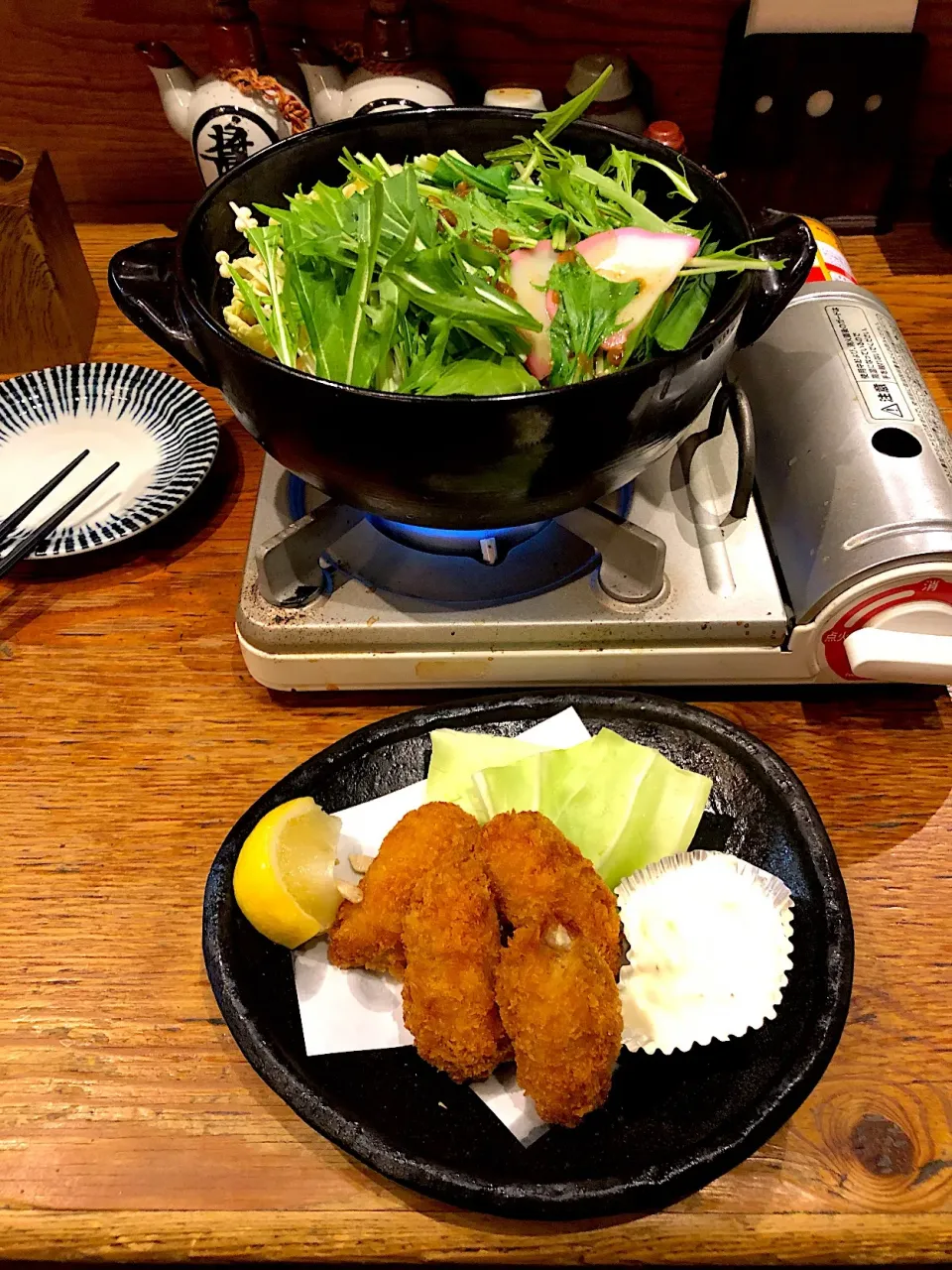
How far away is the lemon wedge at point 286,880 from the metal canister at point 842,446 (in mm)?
622

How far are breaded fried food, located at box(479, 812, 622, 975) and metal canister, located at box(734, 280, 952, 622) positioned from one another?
1.39ft

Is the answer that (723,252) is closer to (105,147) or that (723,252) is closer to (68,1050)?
(68,1050)

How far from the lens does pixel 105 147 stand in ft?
6.04

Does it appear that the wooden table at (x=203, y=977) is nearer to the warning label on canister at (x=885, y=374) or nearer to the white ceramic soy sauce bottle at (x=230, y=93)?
the warning label on canister at (x=885, y=374)

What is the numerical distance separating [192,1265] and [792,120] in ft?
6.29

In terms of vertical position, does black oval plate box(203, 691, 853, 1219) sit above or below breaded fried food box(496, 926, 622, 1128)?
below

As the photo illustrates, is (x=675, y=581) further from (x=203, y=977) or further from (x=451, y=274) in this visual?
(x=203, y=977)

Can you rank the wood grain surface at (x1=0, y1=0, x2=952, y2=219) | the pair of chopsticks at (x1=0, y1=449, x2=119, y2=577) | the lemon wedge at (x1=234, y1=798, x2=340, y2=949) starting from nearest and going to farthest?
the lemon wedge at (x1=234, y1=798, x2=340, y2=949), the pair of chopsticks at (x1=0, y1=449, x2=119, y2=577), the wood grain surface at (x1=0, y1=0, x2=952, y2=219)

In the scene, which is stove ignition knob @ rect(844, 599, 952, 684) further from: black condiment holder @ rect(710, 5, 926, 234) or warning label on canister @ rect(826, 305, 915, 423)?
black condiment holder @ rect(710, 5, 926, 234)

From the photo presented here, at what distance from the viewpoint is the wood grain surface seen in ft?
5.43

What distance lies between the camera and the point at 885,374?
48.3 inches

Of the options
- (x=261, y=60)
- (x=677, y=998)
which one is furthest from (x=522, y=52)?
(x=677, y=998)

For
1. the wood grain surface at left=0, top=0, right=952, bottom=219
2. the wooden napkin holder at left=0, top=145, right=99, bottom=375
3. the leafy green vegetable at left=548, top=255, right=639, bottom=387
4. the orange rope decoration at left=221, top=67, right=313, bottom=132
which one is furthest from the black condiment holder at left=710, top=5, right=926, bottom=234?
the wooden napkin holder at left=0, top=145, right=99, bottom=375

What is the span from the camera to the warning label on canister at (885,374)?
1175mm
